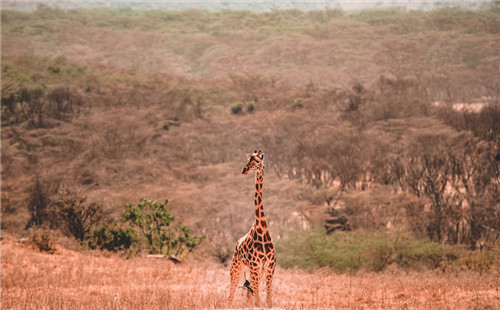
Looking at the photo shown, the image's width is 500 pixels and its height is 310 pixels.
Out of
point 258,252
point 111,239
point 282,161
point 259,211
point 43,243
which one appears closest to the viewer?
point 258,252

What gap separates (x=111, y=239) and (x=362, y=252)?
8585 mm

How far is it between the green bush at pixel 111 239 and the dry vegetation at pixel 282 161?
629mm

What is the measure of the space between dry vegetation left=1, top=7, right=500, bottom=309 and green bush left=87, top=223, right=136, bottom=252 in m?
0.63

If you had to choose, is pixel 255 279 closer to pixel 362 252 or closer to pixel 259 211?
pixel 259 211

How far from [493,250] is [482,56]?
33.4 metres

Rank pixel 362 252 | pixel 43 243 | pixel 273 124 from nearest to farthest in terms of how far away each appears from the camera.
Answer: pixel 43 243 → pixel 362 252 → pixel 273 124

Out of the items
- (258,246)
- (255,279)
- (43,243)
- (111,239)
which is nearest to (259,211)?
(258,246)

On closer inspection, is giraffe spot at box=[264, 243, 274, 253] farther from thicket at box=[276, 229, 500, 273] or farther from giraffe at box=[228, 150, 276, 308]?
thicket at box=[276, 229, 500, 273]

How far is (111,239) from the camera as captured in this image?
1961 cm

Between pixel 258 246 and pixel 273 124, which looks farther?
pixel 273 124

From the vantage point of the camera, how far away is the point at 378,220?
86.9 ft

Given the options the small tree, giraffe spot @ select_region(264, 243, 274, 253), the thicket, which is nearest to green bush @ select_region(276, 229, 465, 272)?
the thicket

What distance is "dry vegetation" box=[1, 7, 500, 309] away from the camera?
1345cm

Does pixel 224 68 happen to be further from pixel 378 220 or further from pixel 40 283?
pixel 40 283
